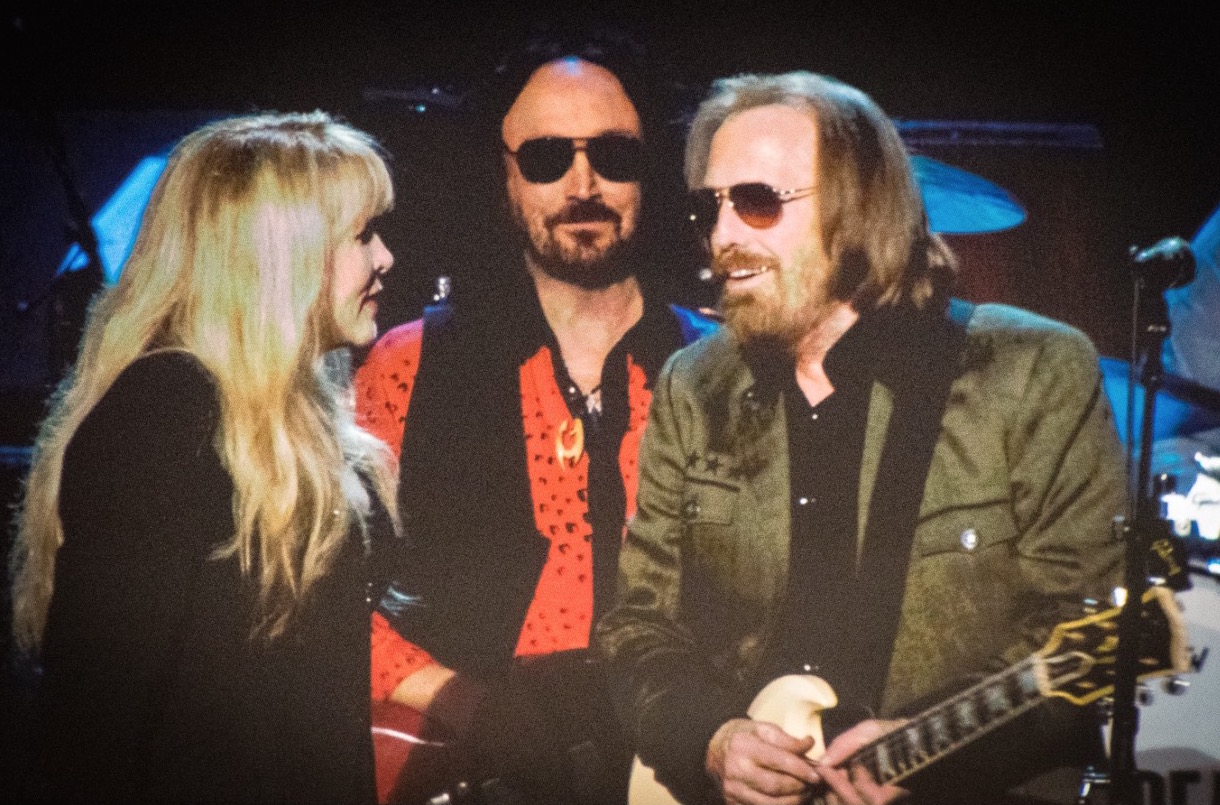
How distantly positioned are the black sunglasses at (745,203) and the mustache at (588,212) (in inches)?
8.3

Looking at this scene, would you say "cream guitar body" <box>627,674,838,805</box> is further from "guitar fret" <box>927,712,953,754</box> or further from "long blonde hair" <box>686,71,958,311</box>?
"long blonde hair" <box>686,71,958,311</box>

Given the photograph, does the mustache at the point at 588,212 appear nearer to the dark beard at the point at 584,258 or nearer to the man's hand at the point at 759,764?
the dark beard at the point at 584,258

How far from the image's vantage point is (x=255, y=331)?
2.50 metres

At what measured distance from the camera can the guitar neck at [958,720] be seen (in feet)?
8.38

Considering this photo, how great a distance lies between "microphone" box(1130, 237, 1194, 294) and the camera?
8.64ft

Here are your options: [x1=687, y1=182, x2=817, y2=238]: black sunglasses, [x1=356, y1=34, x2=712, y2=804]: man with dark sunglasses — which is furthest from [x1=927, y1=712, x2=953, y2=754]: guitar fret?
[x1=687, y1=182, x2=817, y2=238]: black sunglasses

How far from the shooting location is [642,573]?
299cm

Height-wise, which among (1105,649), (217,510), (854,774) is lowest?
(854,774)

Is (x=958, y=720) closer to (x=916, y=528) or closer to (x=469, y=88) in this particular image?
(x=916, y=528)

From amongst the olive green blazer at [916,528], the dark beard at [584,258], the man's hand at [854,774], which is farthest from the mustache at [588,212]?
the man's hand at [854,774]

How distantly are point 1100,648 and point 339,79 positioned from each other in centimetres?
248

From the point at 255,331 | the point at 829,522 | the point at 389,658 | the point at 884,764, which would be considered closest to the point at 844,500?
the point at 829,522

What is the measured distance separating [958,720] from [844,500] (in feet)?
1.92

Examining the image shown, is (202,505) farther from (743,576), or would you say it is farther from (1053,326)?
(1053,326)
